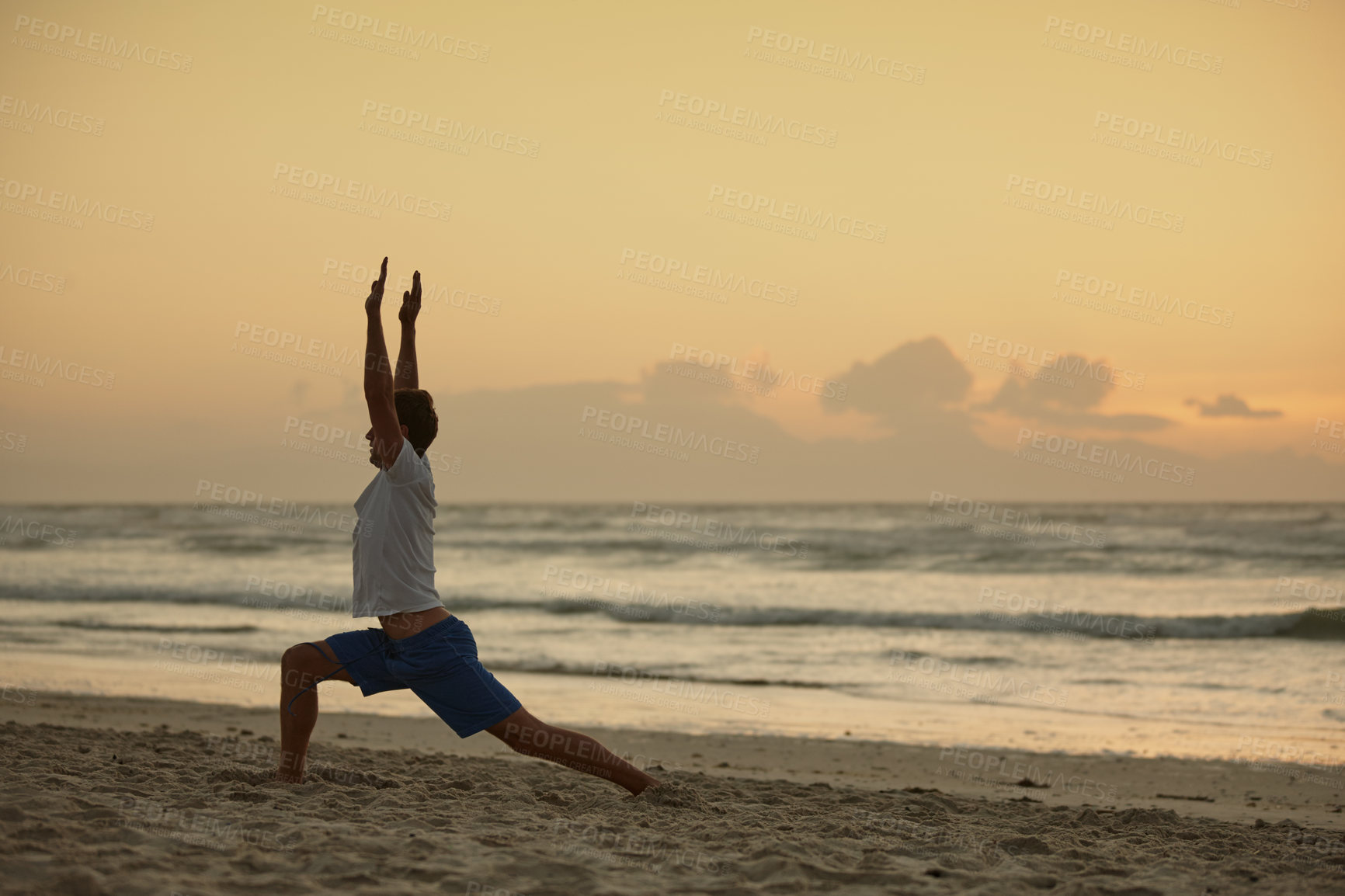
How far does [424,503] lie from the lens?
4137 mm

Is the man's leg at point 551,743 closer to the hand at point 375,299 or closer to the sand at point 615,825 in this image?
the sand at point 615,825

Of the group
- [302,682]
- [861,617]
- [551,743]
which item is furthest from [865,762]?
[861,617]

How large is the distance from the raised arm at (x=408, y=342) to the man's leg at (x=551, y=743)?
155 centimetres

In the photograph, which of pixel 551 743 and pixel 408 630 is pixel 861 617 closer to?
pixel 551 743

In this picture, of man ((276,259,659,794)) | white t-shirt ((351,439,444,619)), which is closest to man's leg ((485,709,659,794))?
man ((276,259,659,794))

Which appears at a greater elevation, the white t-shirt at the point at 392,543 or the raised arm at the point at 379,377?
the raised arm at the point at 379,377

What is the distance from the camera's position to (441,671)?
4.18 m

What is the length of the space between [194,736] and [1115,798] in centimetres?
635

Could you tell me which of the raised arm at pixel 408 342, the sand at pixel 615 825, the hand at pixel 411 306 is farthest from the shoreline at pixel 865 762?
the hand at pixel 411 306

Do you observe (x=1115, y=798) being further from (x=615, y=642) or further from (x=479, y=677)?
(x=615, y=642)

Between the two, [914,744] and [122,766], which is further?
[914,744]

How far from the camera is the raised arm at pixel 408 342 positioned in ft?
13.8

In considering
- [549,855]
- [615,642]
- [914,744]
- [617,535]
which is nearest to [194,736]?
[549,855]

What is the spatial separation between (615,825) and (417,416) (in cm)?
201
